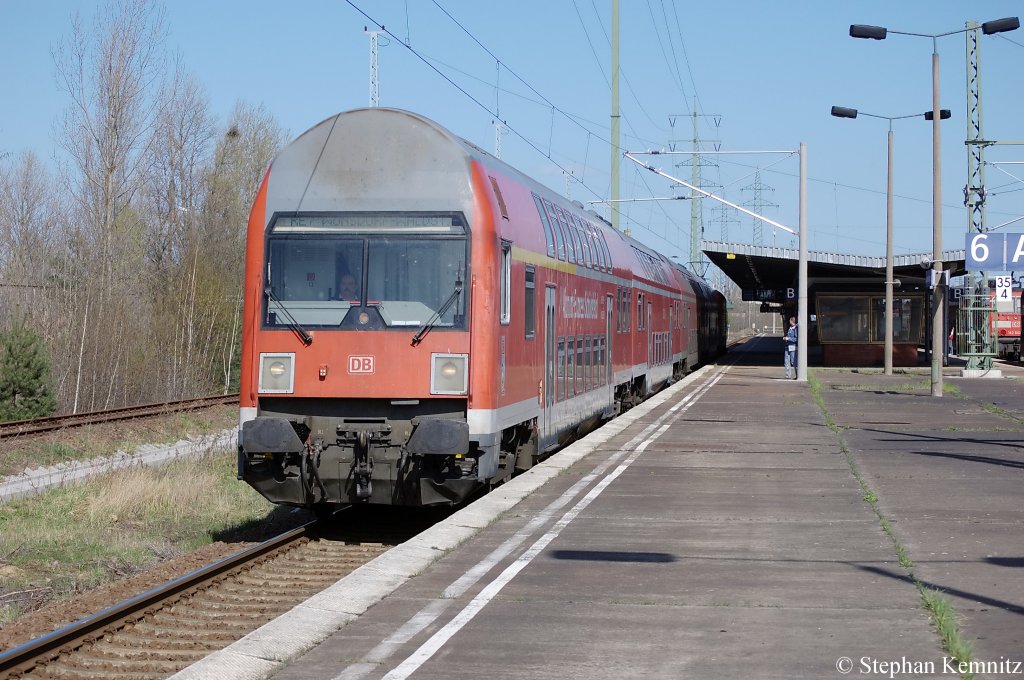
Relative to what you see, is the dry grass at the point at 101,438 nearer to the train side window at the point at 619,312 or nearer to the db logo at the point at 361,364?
the train side window at the point at 619,312

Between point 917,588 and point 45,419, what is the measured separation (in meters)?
19.0

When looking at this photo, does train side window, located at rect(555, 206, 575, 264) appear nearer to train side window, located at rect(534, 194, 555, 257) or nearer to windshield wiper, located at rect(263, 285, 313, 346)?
train side window, located at rect(534, 194, 555, 257)

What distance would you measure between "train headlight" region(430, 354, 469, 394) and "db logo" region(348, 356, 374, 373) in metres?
0.54

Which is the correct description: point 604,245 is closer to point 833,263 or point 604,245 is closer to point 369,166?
point 369,166

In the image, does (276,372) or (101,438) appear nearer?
(276,372)

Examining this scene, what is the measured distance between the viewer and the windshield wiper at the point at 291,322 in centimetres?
1112

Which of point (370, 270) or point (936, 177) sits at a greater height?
point (936, 177)

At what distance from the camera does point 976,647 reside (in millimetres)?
6320

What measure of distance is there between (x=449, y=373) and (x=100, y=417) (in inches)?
599

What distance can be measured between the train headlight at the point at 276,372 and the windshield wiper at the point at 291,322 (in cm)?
17

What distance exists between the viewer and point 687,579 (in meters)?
8.25

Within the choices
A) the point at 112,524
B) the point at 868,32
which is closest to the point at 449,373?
the point at 112,524

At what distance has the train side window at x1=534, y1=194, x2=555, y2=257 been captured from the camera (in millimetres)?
14492

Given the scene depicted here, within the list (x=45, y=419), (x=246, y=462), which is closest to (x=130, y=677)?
(x=246, y=462)
